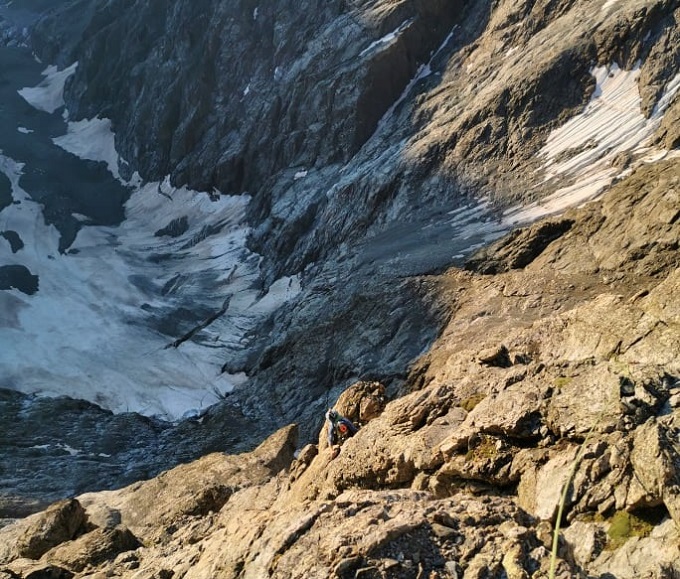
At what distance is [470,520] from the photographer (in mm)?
9531

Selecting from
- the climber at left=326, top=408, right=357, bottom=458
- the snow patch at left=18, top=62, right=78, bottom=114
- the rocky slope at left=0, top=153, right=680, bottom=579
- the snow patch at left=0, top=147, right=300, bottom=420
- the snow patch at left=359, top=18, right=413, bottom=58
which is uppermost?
the snow patch at left=18, top=62, right=78, bottom=114

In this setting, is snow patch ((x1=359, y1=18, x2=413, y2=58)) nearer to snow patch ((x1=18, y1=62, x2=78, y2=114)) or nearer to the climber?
the climber

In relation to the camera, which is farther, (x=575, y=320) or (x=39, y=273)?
→ (x=39, y=273)

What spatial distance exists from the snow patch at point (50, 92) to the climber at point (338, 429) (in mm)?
91964

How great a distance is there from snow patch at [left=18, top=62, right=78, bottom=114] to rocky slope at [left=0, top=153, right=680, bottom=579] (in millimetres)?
87858

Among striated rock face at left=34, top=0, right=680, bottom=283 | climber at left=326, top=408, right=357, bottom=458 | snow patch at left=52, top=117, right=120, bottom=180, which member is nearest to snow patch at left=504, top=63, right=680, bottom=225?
striated rock face at left=34, top=0, right=680, bottom=283

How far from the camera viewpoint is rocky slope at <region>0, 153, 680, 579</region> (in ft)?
28.5

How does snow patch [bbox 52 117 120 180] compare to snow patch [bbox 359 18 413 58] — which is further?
snow patch [bbox 52 117 120 180]

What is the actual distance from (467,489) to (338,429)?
535cm

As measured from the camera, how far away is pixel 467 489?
10938mm

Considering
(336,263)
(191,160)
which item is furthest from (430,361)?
(191,160)

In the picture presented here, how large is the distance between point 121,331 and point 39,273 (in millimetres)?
12652

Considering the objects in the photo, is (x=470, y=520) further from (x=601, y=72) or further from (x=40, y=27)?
(x=40, y=27)

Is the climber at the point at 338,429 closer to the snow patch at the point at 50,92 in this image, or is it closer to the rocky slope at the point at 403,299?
the rocky slope at the point at 403,299
